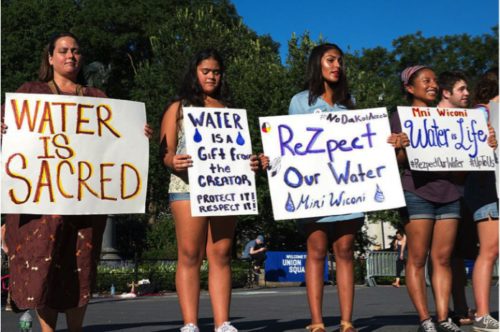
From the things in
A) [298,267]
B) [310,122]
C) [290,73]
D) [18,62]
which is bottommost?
[298,267]

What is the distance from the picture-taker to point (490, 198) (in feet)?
24.1

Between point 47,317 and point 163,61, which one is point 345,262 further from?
point 163,61

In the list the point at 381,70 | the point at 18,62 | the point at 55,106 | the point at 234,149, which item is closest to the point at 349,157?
the point at 234,149

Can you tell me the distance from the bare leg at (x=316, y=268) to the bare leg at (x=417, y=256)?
640 millimetres

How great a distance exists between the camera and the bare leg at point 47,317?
249 inches

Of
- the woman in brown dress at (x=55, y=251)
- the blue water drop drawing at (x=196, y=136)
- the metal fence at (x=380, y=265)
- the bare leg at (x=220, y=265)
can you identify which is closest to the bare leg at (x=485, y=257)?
the bare leg at (x=220, y=265)

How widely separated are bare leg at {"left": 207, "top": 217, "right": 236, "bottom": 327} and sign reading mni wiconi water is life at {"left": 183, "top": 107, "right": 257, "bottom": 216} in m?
0.15

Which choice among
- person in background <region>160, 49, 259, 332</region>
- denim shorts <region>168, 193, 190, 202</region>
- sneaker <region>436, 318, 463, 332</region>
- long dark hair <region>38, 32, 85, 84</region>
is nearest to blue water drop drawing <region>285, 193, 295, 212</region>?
person in background <region>160, 49, 259, 332</region>

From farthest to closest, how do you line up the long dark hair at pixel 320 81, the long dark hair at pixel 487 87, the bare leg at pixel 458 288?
the bare leg at pixel 458 288 < the long dark hair at pixel 487 87 < the long dark hair at pixel 320 81

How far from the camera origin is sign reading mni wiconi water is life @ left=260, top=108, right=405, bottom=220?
697 cm

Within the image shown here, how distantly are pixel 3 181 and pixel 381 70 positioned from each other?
60119 mm

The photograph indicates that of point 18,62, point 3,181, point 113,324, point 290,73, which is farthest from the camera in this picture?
point 18,62

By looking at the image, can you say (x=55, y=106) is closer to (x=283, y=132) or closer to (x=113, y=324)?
(x=283, y=132)

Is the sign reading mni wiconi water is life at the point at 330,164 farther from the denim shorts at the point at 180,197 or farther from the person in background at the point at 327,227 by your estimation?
the denim shorts at the point at 180,197
